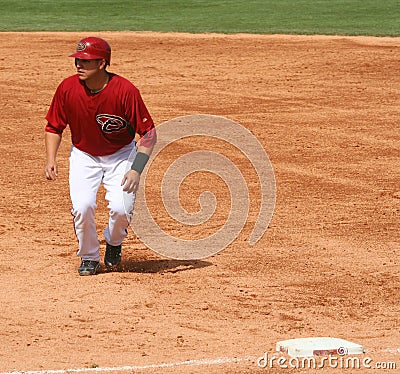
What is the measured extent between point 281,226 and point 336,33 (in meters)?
11.5

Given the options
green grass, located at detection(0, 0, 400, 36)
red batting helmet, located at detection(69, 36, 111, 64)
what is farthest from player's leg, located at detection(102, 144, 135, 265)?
green grass, located at detection(0, 0, 400, 36)

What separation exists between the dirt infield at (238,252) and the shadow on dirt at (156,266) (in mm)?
24

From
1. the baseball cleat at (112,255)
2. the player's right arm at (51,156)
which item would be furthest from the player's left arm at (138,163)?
the baseball cleat at (112,255)

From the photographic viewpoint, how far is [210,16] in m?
23.2

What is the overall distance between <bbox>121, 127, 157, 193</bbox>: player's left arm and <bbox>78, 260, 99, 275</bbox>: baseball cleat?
2.32 ft

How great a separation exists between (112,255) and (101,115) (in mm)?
1201

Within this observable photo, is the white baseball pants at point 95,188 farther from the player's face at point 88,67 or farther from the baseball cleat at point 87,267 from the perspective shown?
the player's face at point 88,67

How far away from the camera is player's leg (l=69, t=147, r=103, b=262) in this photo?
792 cm

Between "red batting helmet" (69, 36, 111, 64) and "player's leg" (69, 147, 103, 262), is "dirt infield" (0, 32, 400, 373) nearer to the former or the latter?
"player's leg" (69, 147, 103, 262)

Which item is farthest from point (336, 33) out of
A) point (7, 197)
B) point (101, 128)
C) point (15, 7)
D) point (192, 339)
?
point (192, 339)

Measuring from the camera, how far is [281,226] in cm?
949

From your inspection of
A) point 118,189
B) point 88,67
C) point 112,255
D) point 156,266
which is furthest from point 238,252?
point 88,67

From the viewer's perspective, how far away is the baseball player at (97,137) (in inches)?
306

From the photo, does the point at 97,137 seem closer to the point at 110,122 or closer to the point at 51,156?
the point at 110,122
